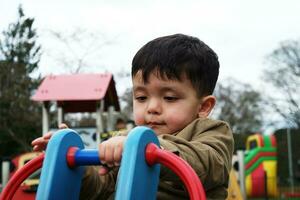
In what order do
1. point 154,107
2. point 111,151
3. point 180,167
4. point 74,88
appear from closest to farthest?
point 180,167
point 111,151
point 154,107
point 74,88

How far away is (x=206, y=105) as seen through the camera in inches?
73.8

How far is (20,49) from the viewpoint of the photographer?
88.8 ft

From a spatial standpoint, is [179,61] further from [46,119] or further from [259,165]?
[259,165]

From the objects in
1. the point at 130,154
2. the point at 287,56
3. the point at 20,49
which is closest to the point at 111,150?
the point at 130,154

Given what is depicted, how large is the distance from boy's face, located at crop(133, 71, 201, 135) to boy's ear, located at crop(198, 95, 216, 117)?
0.06 meters

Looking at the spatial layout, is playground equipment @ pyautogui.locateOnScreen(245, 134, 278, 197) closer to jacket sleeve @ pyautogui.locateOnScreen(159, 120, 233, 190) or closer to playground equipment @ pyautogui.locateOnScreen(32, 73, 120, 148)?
playground equipment @ pyautogui.locateOnScreen(32, 73, 120, 148)

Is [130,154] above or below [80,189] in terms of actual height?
above

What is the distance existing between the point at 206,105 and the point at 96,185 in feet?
1.69

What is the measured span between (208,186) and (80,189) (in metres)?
0.44

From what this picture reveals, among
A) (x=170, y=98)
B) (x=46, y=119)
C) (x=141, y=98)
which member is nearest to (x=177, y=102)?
(x=170, y=98)

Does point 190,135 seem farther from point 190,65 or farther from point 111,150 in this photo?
point 111,150

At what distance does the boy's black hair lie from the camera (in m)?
1.73

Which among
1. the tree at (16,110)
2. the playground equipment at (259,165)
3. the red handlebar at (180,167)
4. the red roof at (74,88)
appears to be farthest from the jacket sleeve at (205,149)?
the tree at (16,110)

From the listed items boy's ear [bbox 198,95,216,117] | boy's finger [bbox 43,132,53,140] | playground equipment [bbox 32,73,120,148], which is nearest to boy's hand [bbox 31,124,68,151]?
boy's finger [bbox 43,132,53,140]
